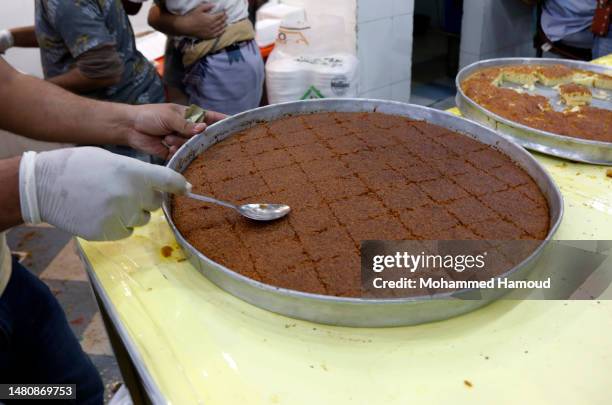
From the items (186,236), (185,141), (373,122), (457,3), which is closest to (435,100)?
(457,3)

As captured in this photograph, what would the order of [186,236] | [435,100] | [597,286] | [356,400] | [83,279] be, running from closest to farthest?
[356,400], [597,286], [186,236], [83,279], [435,100]

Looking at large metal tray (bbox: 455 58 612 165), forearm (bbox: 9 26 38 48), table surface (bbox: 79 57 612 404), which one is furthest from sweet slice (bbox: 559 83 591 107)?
forearm (bbox: 9 26 38 48)

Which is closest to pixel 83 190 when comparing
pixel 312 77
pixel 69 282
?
pixel 69 282

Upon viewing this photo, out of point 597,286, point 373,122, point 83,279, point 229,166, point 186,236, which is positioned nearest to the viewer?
point 597,286

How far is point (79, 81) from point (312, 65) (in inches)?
62.3

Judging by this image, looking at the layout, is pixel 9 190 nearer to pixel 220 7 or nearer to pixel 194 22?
pixel 194 22

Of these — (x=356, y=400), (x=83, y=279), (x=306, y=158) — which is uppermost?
(x=306, y=158)

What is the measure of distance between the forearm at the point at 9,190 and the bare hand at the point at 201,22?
1627 millimetres

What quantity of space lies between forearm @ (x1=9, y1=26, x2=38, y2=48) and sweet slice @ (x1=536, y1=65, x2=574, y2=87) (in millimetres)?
2461

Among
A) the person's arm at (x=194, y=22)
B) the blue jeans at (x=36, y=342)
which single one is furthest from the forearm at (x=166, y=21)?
the blue jeans at (x=36, y=342)

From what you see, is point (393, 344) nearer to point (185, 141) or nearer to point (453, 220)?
point (453, 220)

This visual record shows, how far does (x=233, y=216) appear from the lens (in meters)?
1.18

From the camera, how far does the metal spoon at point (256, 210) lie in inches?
44.6

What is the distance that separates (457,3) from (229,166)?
13.9 ft
